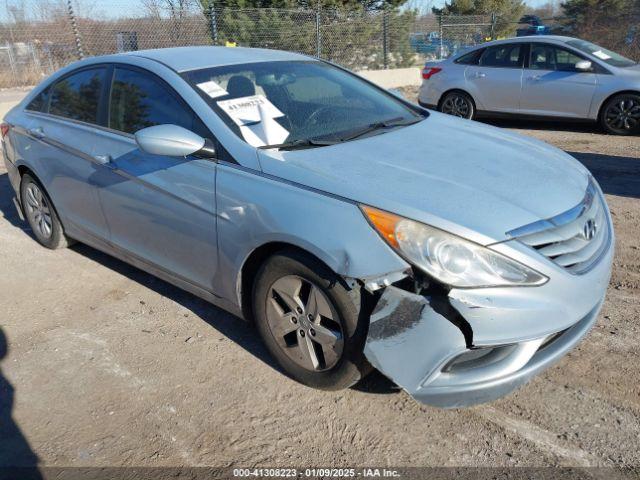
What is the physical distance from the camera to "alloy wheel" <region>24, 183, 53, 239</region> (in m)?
4.95

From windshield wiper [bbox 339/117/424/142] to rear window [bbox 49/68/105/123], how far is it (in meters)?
1.88

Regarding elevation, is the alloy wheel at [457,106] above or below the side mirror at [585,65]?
below

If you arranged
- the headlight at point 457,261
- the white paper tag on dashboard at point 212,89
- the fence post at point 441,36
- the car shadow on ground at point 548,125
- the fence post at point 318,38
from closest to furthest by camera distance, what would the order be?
the headlight at point 457,261, the white paper tag on dashboard at point 212,89, the car shadow on ground at point 548,125, the fence post at point 318,38, the fence post at point 441,36

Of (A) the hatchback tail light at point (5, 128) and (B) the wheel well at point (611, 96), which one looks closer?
(A) the hatchback tail light at point (5, 128)

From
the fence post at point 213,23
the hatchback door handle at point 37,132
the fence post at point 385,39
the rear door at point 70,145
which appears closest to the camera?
the rear door at point 70,145

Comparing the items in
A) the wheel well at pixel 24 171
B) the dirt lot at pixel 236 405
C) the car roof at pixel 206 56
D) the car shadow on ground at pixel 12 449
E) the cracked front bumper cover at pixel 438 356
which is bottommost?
the car shadow on ground at pixel 12 449

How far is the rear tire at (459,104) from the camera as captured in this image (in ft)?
32.6

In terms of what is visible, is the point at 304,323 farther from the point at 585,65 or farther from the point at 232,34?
the point at 232,34

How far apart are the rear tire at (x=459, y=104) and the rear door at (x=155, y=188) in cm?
704

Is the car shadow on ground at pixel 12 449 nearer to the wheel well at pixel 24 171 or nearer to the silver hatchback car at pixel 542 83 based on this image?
the wheel well at pixel 24 171

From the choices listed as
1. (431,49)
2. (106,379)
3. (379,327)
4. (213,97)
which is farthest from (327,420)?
(431,49)

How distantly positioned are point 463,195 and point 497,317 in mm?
582

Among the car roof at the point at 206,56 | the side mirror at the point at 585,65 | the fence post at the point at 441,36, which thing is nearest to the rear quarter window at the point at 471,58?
the side mirror at the point at 585,65

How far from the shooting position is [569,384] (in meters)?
2.95
